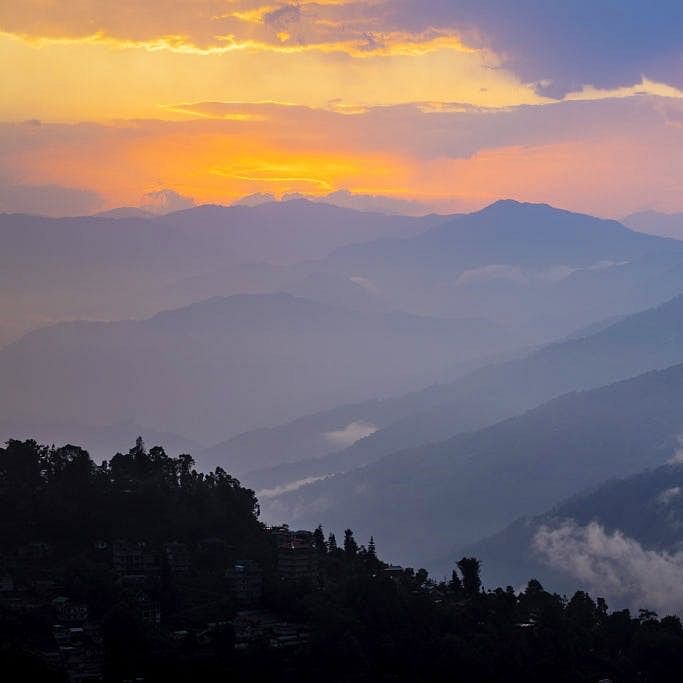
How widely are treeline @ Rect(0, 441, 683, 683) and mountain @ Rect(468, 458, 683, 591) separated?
55.7 metres

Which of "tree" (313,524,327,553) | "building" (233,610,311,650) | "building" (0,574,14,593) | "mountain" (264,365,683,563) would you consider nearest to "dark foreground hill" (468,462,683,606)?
"mountain" (264,365,683,563)

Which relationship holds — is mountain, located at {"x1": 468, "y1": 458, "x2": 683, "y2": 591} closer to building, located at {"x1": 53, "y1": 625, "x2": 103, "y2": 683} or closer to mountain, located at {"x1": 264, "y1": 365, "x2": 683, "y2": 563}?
mountain, located at {"x1": 264, "y1": 365, "x2": 683, "y2": 563}

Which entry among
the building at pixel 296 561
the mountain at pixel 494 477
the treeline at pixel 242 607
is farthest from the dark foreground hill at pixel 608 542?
the building at pixel 296 561

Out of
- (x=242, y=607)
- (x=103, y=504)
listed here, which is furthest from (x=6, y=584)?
(x=242, y=607)

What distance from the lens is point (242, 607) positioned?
62.4 meters

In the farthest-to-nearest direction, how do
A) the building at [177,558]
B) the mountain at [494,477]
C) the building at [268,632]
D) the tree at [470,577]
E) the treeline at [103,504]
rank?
the mountain at [494,477] < the tree at [470,577] < the treeline at [103,504] < the building at [177,558] < the building at [268,632]

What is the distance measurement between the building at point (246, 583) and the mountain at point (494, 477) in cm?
9437

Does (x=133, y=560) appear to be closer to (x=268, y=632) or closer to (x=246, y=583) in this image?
(x=246, y=583)

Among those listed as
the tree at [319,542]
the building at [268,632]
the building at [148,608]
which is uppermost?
the tree at [319,542]

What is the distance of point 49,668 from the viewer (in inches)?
2077

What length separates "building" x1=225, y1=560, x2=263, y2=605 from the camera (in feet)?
208

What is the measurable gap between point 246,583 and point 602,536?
75.8 metres

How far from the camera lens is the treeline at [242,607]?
56344 millimetres

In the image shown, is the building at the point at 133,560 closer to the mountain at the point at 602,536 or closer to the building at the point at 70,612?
the building at the point at 70,612
